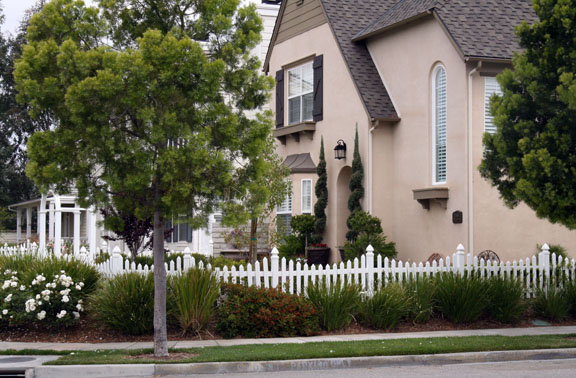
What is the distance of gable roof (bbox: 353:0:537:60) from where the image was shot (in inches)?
679

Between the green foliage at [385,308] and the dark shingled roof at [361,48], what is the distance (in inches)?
264

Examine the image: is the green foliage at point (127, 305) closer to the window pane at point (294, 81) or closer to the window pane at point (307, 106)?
the window pane at point (307, 106)

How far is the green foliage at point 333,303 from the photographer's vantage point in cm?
1340

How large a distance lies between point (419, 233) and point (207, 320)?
7458 mm

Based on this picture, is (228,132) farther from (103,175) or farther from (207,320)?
(207,320)

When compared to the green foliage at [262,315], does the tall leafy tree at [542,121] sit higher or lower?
higher

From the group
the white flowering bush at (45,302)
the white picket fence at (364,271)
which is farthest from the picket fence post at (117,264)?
the white flowering bush at (45,302)

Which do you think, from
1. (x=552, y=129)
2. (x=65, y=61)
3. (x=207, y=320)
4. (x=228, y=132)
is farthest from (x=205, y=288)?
(x=552, y=129)

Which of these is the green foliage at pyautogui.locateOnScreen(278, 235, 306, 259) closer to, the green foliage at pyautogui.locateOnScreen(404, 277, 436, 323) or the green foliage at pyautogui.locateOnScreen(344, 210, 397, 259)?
the green foliage at pyautogui.locateOnScreen(344, 210, 397, 259)

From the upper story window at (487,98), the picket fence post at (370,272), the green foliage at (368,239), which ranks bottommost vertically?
the picket fence post at (370,272)

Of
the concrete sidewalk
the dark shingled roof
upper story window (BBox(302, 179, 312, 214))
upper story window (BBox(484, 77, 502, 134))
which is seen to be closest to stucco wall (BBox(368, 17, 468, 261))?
the dark shingled roof

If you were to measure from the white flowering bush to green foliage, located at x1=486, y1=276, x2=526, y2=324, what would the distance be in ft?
24.4

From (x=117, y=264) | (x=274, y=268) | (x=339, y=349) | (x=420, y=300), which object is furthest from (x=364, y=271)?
(x=117, y=264)

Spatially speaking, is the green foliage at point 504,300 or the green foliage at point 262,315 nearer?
the green foliage at point 262,315
